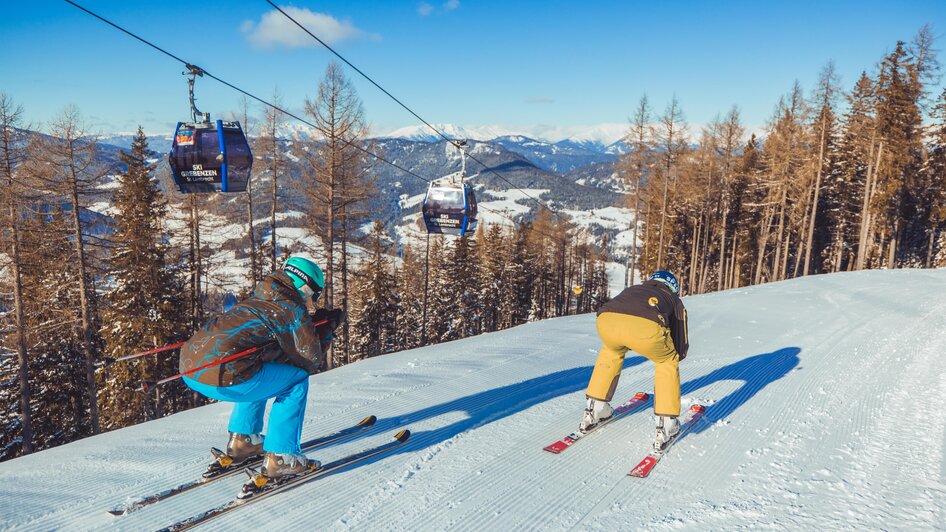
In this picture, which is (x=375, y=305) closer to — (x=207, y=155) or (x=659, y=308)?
(x=207, y=155)

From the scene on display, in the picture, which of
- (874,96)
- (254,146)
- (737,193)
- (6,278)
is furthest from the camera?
(737,193)

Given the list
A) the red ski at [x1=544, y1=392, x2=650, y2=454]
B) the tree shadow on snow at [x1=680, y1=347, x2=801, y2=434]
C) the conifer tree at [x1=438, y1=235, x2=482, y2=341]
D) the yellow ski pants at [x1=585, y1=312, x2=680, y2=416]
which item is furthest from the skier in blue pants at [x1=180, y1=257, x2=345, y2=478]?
the conifer tree at [x1=438, y1=235, x2=482, y2=341]

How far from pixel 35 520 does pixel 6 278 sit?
17203 mm

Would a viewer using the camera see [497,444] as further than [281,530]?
Yes

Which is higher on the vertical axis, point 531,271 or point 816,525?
point 816,525

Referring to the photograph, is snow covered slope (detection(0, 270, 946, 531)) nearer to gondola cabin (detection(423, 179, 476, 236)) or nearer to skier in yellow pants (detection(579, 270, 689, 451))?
skier in yellow pants (detection(579, 270, 689, 451))

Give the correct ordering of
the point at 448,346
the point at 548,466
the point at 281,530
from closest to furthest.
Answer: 1. the point at 281,530
2. the point at 548,466
3. the point at 448,346

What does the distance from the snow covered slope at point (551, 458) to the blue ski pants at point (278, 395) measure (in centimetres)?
42

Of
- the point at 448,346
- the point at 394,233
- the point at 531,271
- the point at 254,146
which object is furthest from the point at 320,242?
the point at 394,233

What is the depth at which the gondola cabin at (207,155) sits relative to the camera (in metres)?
9.27

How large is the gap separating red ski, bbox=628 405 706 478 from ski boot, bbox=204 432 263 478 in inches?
122

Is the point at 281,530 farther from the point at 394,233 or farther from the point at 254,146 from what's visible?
the point at 394,233

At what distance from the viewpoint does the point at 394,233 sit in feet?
625

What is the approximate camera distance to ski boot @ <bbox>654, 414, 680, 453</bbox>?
4602 mm
